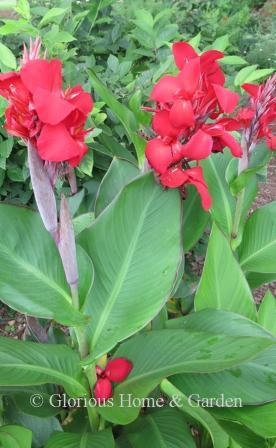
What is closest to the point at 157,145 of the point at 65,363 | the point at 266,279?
the point at 65,363

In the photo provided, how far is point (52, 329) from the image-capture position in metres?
1.42

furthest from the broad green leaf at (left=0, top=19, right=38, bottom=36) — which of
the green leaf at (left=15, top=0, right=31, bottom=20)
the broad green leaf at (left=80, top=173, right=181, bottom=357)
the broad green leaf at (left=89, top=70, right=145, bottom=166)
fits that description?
the broad green leaf at (left=80, top=173, right=181, bottom=357)

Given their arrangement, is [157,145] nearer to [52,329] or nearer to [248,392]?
[248,392]

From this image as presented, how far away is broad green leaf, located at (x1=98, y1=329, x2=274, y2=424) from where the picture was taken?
2.82 ft

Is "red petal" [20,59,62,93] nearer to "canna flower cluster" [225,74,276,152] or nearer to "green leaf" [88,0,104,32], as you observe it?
"canna flower cluster" [225,74,276,152]

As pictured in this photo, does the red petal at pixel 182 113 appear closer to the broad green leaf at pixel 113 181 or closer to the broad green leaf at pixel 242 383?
the broad green leaf at pixel 113 181

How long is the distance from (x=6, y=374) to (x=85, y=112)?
0.56m

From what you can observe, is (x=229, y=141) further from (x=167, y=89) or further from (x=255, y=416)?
(x=255, y=416)

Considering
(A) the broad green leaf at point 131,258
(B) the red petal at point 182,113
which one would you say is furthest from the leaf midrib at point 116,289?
(B) the red petal at point 182,113

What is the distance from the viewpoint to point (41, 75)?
2.20 feet

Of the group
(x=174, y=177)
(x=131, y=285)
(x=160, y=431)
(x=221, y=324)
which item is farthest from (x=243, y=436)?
(x=174, y=177)

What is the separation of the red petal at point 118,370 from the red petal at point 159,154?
51 centimetres

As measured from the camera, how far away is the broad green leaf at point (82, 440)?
1.05 metres

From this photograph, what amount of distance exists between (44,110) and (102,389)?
706mm
